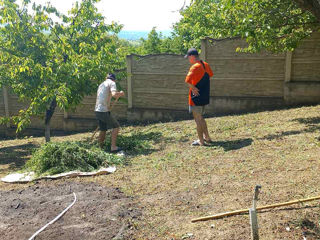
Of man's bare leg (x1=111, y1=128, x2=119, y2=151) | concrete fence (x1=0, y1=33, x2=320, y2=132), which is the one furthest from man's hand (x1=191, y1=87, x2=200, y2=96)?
concrete fence (x1=0, y1=33, x2=320, y2=132)

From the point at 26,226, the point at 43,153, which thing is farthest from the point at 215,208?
the point at 43,153

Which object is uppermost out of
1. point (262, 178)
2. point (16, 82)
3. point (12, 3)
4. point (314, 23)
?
→ point (12, 3)

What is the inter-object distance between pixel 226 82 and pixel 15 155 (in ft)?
19.1

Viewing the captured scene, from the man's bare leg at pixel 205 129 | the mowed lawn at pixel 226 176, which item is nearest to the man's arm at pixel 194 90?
the man's bare leg at pixel 205 129

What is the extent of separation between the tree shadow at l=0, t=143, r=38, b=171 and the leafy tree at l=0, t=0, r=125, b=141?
32.1 inches

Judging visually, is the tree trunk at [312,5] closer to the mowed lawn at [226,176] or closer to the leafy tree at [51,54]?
the mowed lawn at [226,176]

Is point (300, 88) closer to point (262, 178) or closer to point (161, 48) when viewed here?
point (262, 178)

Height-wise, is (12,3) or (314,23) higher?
(12,3)

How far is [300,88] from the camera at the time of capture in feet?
33.0

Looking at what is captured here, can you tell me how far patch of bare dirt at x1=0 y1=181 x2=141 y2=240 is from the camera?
4.36m

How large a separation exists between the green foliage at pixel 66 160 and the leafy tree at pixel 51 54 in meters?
1.13

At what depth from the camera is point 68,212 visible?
490 centimetres

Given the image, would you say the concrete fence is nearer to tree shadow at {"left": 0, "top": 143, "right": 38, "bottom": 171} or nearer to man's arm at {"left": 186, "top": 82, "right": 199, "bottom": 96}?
tree shadow at {"left": 0, "top": 143, "right": 38, "bottom": 171}

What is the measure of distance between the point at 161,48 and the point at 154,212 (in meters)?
11.0
